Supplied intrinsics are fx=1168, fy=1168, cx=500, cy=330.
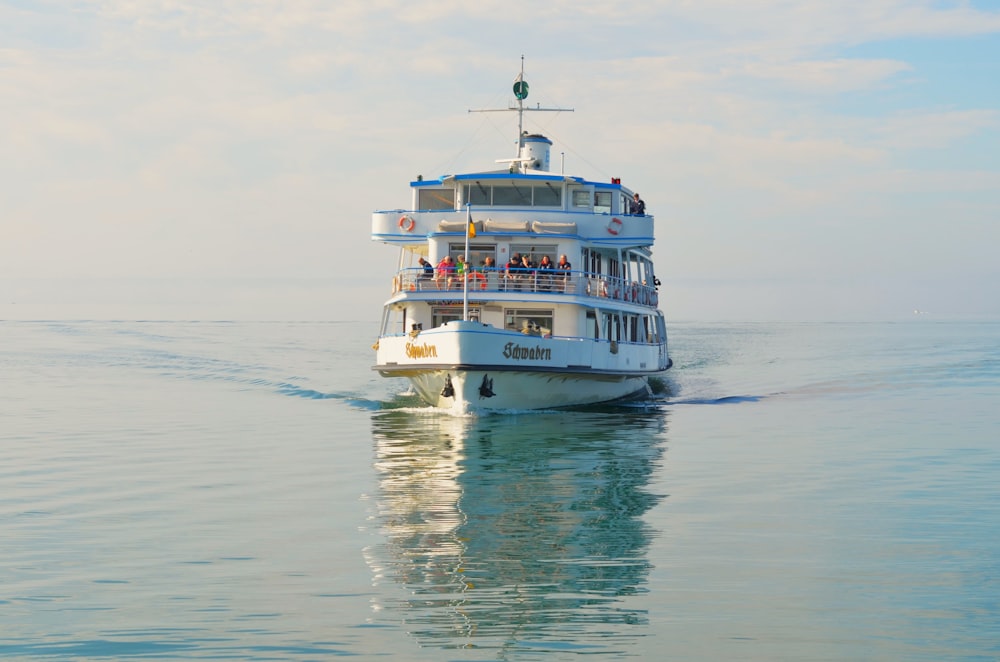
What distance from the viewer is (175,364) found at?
60.6 meters

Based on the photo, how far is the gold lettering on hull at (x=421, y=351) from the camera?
32.5m

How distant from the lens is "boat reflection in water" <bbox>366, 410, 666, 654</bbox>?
12.0m

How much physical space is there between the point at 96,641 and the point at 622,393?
28866mm

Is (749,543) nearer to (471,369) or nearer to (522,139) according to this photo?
(471,369)

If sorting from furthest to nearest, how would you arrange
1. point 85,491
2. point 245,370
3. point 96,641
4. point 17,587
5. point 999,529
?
point 245,370
point 85,491
point 999,529
point 17,587
point 96,641

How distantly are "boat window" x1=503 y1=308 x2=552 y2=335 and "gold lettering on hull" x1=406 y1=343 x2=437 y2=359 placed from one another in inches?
134

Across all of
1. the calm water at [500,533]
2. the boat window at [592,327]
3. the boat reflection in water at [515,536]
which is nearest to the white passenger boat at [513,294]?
the boat window at [592,327]

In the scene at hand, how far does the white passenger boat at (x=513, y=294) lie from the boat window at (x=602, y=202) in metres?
0.03

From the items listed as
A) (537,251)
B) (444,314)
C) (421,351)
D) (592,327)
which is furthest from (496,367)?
(537,251)

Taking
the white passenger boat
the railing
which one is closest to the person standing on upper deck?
the white passenger boat

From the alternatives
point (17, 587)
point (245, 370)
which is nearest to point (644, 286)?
point (245, 370)

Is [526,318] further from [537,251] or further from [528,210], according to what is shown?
[528,210]

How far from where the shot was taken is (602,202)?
127 ft

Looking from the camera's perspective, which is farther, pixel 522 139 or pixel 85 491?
pixel 522 139
